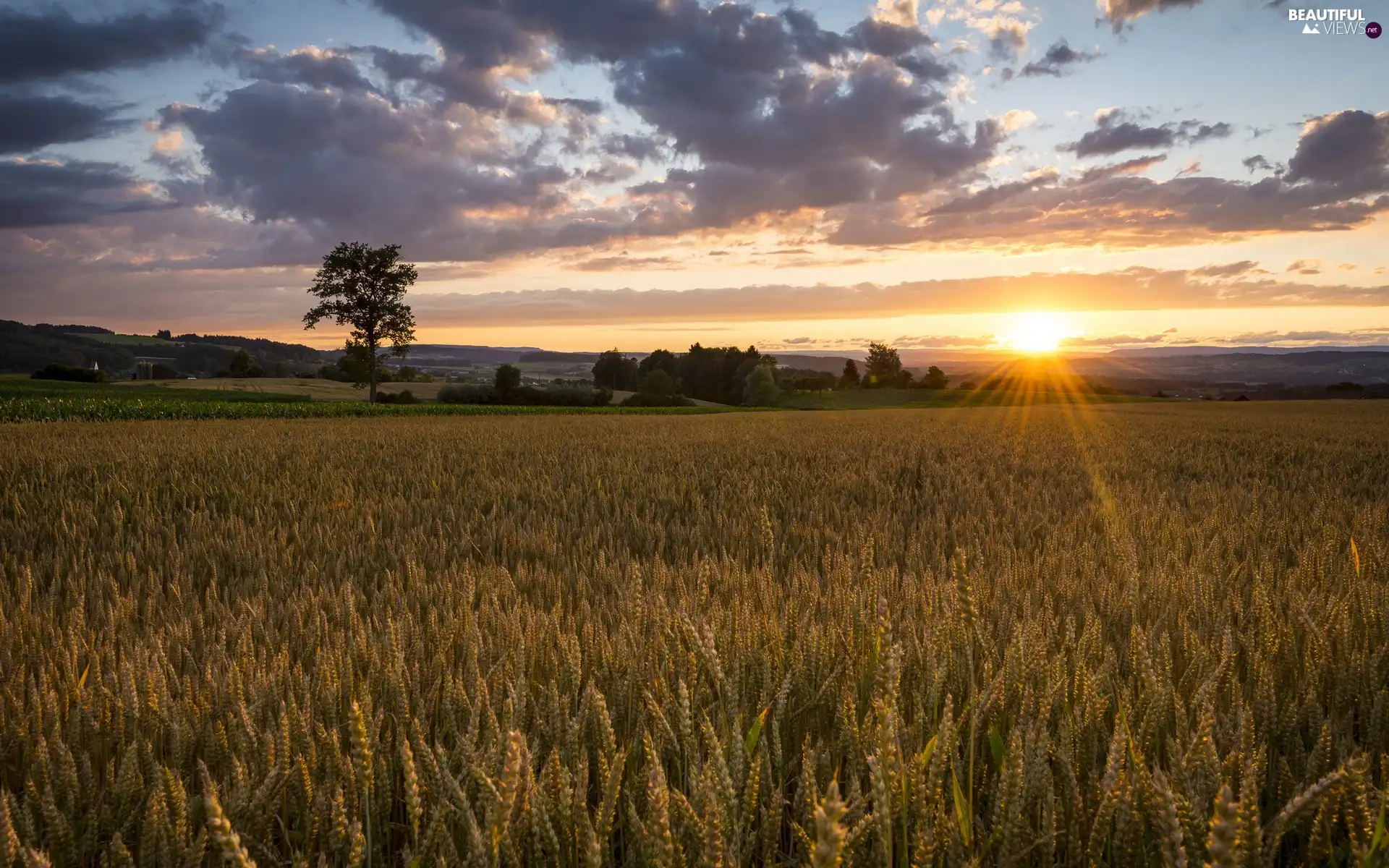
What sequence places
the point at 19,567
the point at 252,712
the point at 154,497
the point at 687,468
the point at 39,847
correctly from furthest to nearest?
the point at 687,468 < the point at 154,497 < the point at 19,567 < the point at 252,712 < the point at 39,847

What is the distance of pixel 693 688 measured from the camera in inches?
79.4

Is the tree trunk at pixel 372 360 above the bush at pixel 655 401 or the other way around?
above

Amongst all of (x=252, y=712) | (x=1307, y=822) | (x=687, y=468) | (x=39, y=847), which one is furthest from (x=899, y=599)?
(x=687, y=468)

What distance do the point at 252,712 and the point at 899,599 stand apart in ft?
7.31

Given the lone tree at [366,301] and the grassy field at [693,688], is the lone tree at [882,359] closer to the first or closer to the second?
the lone tree at [366,301]

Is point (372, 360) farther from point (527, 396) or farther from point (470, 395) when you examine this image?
point (527, 396)

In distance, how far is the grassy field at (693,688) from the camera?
1.34 metres

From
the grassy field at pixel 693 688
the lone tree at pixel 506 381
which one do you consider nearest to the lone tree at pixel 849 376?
the lone tree at pixel 506 381

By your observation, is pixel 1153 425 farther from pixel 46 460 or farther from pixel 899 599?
pixel 46 460

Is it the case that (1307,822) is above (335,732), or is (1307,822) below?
below

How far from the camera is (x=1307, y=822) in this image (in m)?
1.59

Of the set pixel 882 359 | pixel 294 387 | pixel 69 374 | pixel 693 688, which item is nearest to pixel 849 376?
pixel 882 359

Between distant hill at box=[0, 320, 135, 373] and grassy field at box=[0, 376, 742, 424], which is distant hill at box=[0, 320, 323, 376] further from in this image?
grassy field at box=[0, 376, 742, 424]

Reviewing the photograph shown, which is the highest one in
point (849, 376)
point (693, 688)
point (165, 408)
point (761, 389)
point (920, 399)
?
point (849, 376)
